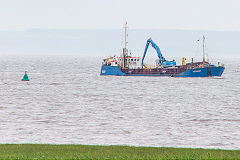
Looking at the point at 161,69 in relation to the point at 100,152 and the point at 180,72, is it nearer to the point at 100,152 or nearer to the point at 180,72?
the point at 180,72

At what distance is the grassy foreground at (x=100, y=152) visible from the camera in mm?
16703

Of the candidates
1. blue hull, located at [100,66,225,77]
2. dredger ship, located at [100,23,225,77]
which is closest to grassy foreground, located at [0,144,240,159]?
dredger ship, located at [100,23,225,77]

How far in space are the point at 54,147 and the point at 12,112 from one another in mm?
18280

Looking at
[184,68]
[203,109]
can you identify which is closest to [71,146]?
[203,109]

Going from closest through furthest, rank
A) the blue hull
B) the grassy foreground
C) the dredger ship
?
1. the grassy foreground
2. the blue hull
3. the dredger ship

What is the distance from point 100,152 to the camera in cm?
1834

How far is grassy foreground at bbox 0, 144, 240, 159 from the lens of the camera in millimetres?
16703

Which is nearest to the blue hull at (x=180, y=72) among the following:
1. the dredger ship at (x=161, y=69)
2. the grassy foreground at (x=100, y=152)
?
the dredger ship at (x=161, y=69)

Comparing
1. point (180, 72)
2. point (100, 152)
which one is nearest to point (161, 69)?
point (180, 72)

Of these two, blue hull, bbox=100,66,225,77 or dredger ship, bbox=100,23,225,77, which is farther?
dredger ship, bbox=100,23,225,77

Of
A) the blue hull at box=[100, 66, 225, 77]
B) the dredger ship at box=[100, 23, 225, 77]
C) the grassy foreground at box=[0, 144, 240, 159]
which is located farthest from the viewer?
the dredger ship at box=[100, 23, 225, 77]

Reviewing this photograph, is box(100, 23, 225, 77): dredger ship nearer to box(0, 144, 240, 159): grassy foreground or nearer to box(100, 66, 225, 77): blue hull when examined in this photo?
box(100, 66, 225, 77): blue hull

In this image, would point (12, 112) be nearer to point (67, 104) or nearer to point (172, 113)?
point (67, 104)

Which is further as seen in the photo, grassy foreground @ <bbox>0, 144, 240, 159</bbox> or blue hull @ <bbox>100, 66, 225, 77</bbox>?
blue hull @ <bbox>100, 66, 225, 77</bbox>
